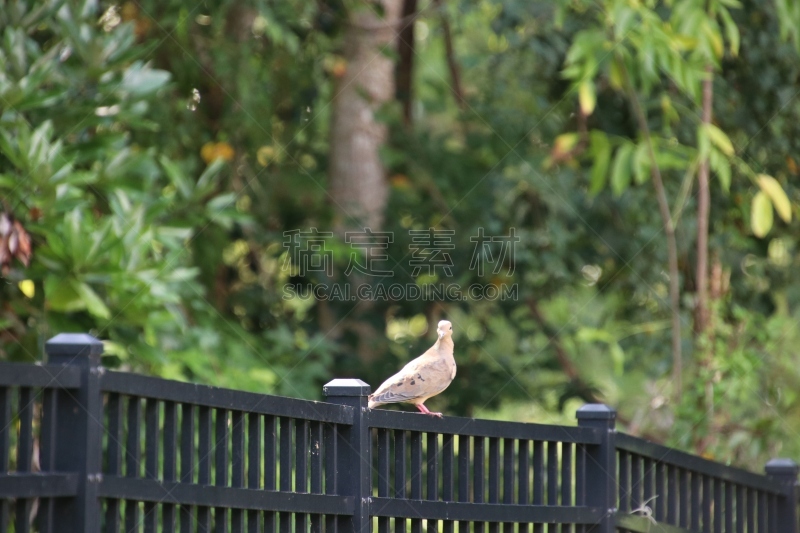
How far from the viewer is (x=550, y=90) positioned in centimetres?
796

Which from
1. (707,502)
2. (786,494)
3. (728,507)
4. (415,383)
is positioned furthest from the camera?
(786,494)

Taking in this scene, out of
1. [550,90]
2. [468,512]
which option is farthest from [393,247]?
[468,512]

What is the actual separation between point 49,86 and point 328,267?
3209 millimetres

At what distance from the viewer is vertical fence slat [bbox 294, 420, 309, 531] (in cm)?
268

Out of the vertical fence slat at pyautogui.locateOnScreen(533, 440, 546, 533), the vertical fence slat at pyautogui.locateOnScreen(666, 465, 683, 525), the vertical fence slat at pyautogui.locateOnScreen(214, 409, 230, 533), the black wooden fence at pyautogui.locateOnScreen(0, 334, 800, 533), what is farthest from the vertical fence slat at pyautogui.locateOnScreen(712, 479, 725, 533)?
the vertical fence slat at pyautogui.locateOnScreen(214, 409, 230, 533)

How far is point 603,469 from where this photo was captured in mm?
3580

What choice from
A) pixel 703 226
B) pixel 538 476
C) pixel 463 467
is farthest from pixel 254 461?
pixel 703 226

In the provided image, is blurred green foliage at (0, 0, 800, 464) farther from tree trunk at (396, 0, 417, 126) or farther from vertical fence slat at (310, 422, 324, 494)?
vertical fence slat at (310, 422, 324, 494)

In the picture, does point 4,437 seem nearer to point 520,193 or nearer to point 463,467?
point 463,467

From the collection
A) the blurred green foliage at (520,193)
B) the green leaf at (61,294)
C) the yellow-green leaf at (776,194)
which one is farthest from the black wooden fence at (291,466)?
the blurred green foliage at (520,193)

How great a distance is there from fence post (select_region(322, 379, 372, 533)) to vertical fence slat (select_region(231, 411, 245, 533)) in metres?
0.35

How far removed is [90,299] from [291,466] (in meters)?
2.14

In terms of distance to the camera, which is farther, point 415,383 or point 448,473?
point 415,383

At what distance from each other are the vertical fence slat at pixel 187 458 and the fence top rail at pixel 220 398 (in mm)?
45
